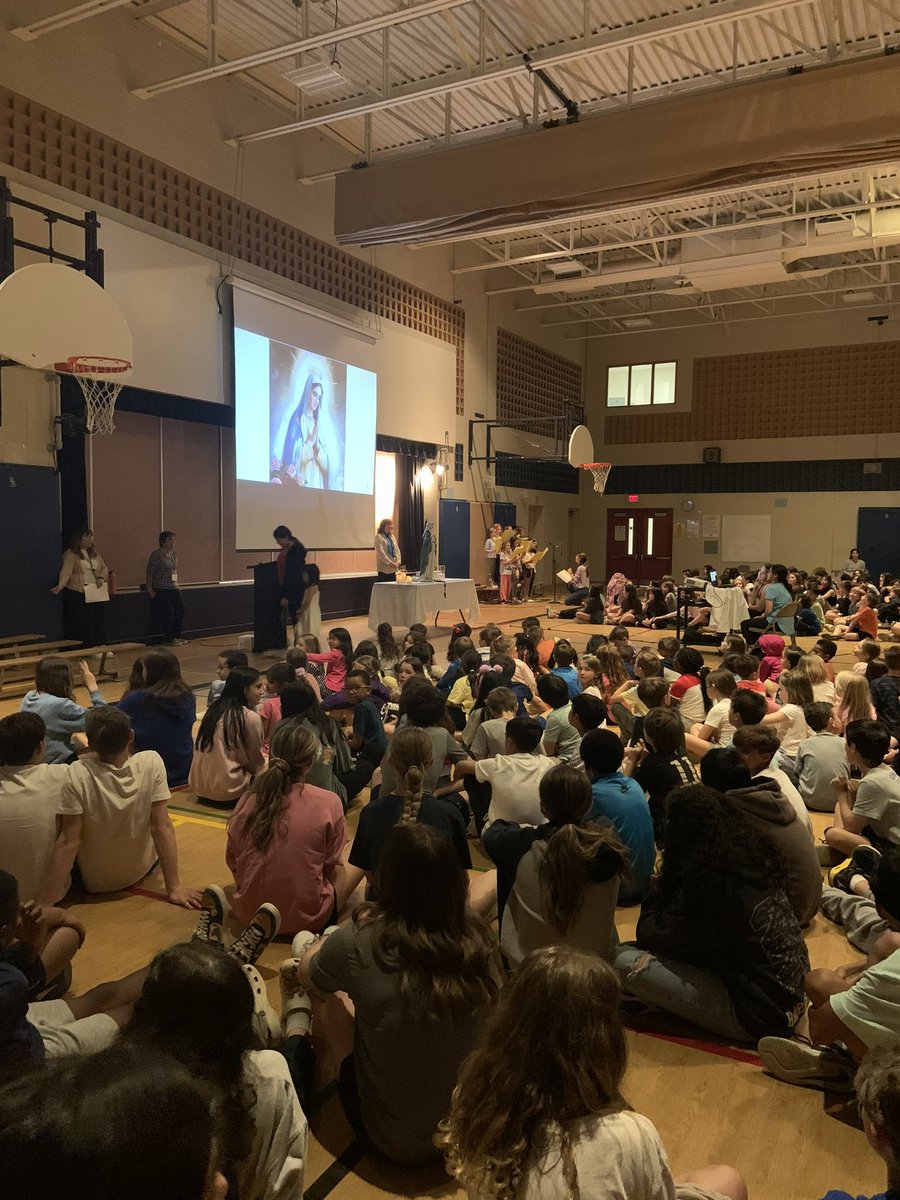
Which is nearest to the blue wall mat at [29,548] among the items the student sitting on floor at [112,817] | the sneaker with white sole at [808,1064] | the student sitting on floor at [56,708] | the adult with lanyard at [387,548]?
the student sitting on floor at [56,708]

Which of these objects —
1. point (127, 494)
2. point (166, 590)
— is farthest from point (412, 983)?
point (127, 494)

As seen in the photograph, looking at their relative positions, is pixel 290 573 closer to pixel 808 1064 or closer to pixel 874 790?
pixel 874 790

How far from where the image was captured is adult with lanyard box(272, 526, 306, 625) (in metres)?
9.47

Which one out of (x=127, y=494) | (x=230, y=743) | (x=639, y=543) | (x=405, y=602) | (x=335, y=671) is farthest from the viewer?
(x=639, y=543)

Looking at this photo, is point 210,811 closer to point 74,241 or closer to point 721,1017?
point 721,1017

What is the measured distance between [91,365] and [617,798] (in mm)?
5317

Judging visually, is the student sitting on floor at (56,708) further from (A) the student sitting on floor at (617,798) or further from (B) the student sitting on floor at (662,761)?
(B) the student sitting on floor at (662,761)

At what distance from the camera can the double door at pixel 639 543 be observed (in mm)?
21953

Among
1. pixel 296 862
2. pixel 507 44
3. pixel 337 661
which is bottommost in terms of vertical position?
pixel 296 862

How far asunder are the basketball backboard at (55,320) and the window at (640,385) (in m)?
17.3

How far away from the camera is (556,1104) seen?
4.32ft

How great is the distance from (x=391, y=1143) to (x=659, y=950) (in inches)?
41.2

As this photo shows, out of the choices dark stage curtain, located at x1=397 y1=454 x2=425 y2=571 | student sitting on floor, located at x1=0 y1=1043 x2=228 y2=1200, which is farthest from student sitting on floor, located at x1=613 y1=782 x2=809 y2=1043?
dark stage curtain, located at x1=397 y1=454 x2=425 y2=571

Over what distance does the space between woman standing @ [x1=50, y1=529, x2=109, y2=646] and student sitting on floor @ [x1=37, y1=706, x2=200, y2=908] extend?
5641mm
